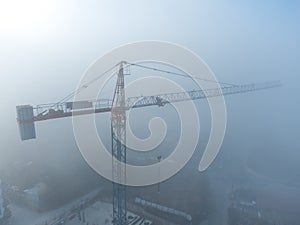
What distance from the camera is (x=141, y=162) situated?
1683 cm

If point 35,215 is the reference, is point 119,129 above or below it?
above

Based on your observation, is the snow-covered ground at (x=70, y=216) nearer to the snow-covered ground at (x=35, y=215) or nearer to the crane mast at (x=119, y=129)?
the snow-covered ground at (x=35, y=215)

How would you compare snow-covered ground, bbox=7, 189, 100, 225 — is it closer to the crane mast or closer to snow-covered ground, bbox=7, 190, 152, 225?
snow-covered ground, bbox=7, 190, 152, 225

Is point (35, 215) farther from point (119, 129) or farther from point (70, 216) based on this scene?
point (119, 129)

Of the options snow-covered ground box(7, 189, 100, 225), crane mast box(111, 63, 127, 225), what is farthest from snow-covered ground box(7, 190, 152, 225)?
crane mast box(111, 63, 127, 225)

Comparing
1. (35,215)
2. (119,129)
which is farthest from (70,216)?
(119,129)

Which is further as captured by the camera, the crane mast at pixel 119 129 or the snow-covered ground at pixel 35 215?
the snow-covered ground at pixel 35 215

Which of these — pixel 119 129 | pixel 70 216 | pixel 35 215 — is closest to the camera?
pixel 119 129

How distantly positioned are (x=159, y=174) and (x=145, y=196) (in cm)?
207

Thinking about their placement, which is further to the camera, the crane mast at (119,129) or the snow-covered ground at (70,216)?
the snow-covered ground at (70,216)

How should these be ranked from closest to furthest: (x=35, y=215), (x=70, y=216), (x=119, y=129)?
(x=119, y=129) < (x=70, y=216) < (x=35, y=215)

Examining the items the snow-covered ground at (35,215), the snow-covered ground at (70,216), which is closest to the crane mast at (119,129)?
the snow-covered ground at (70,216)

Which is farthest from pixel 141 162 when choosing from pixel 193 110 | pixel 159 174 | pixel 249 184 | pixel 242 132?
pixel 193 110

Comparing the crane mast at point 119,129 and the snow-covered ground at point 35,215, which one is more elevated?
the crane mast at point 119,129
